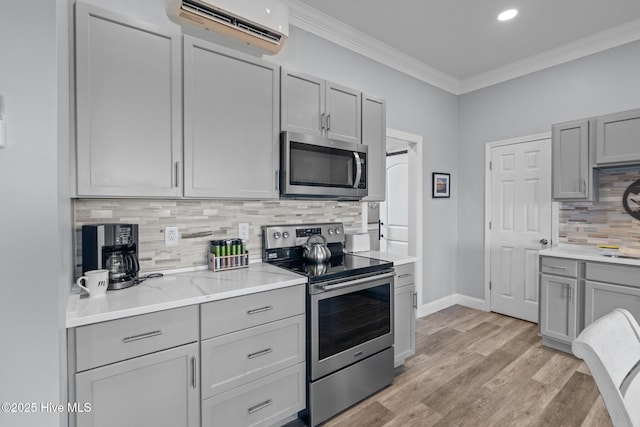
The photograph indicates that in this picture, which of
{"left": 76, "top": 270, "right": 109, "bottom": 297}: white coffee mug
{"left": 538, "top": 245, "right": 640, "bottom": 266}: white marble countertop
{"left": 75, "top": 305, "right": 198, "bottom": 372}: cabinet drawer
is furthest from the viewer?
{"left": 538, "top": 245, "right": 640, "bottom": 266}: white marble countertop

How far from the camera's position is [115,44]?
1578 mm

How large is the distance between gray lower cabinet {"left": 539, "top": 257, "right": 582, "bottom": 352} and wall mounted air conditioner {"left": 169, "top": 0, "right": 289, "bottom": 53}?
306 cm

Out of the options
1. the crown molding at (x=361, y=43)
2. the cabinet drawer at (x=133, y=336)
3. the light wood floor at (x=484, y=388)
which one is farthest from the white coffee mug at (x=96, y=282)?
the crown molding at (x=361, y=43)

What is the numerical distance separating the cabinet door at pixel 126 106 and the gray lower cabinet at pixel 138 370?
0.67 meters

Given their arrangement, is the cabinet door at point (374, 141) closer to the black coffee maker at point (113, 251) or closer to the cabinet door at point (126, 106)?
the cabinet door at point (126, 106)

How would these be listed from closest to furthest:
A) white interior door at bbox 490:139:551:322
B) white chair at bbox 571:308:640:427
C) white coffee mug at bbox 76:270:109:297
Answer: white chair at bbox 571:308:640:427 < white coffee mug at bbox 76:270:109:297 < white interior door at bbox 490:139:551:322

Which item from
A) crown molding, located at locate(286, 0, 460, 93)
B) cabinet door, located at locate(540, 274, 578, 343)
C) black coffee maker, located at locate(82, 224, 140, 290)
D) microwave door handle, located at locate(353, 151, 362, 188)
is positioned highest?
crown molding, located at locate(286, 0, 460, 93)

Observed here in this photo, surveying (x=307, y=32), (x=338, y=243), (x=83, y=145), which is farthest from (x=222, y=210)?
(x=307, y=32)

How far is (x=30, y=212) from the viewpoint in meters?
1.00

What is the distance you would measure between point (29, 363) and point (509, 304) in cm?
423

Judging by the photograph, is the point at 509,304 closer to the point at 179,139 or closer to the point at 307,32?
the point at 307,32

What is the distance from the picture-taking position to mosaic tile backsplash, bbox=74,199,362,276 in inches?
71.0

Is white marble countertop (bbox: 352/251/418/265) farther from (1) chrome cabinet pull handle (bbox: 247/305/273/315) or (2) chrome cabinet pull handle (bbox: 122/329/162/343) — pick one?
(2) chrome cabinet pull handle (bbox: 122/329/162/343)

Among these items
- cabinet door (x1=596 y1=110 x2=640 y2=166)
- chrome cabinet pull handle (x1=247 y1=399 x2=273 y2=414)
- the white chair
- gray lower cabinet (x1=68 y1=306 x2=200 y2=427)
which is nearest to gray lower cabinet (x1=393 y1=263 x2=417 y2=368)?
chrome cabinet pull handle (x1=247 y1=399 x2=273 y2=414)
